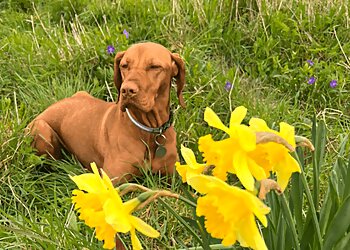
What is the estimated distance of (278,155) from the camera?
1124 mm

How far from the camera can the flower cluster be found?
1044 mm

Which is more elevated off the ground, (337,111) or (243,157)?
(243,157)

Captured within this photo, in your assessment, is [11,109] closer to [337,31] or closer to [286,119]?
[286,119]

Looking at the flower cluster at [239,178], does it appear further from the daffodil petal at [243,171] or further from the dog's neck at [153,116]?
the dog's neck at [153,116]

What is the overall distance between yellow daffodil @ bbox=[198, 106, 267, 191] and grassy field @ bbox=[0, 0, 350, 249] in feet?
4.67

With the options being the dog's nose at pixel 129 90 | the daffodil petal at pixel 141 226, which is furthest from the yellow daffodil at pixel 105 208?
the dog's nose at pixel 129 90

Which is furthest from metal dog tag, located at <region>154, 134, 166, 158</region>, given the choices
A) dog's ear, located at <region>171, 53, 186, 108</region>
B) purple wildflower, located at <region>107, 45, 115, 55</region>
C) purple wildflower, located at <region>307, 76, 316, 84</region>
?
purple wildflower, located at <region>307, 76, 316, 84</region>

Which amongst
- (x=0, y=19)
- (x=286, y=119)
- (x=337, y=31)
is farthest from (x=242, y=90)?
(x=0, y=19)

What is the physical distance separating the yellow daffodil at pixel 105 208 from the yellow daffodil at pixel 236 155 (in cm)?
19

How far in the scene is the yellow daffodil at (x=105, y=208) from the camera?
45.3 inches

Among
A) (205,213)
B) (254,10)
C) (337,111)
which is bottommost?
(337,111)

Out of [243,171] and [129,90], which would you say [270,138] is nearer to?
[243,171]

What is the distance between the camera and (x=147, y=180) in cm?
266

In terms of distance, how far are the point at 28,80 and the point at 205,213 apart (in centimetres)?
260
